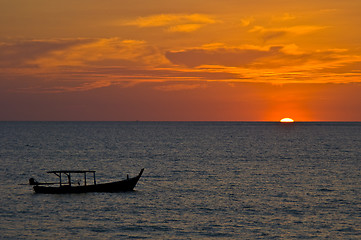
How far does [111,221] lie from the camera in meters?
44.2

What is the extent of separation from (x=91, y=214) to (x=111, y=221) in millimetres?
3677

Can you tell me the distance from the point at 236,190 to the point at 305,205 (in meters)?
11.6

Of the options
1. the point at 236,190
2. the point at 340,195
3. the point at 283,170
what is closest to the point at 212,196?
the point at 236,190

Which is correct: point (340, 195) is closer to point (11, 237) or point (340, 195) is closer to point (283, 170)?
point (283, 170)

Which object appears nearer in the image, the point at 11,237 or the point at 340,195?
the point at 11,237

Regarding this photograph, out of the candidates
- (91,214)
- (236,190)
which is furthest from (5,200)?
(236,190)

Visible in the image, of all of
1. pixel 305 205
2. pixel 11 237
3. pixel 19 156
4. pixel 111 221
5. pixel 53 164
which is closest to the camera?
pixel 11 237

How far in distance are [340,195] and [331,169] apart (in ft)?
98.5

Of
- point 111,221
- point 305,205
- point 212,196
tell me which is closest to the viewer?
point 111,221

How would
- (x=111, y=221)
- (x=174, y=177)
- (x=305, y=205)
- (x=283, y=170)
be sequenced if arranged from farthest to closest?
1. (x=283, y=170)
2. (x=174, y=177)
3. (x=305, y=205)
4. (x=111, y=221)

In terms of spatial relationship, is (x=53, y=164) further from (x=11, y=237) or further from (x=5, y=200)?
(x=11, y=237)

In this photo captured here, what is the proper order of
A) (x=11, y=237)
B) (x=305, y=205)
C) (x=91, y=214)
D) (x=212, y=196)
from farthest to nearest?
(x=212, y=196) → (x=305, y=205) → (x=91, y=214) → (x=11, y=237)

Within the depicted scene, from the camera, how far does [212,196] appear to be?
5675 cm

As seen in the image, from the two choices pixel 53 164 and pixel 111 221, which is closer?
pixel 111 221
